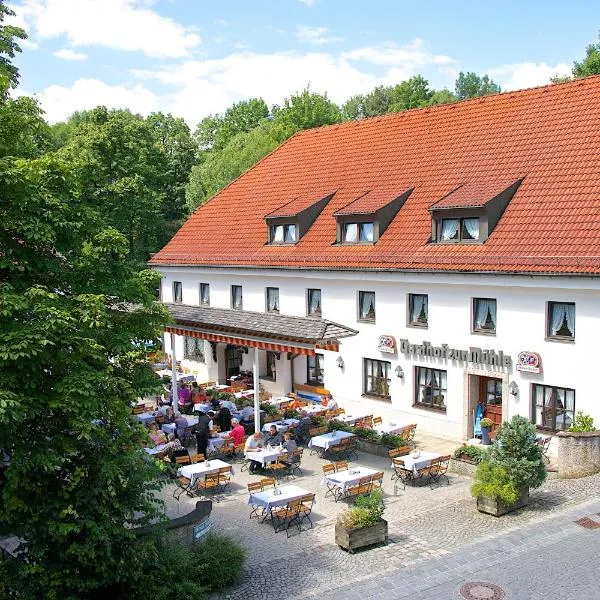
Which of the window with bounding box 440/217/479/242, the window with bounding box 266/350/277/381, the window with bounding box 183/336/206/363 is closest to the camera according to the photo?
the window with bounding box 440/217/479/242

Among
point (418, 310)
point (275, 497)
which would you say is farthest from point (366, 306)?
point (275, 497)

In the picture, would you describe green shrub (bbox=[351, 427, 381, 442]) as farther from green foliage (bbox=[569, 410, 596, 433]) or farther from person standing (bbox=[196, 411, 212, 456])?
green foliage (bbox=[569, 410, 596, 433])

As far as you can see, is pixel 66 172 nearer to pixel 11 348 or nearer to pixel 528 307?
pixel 11 348

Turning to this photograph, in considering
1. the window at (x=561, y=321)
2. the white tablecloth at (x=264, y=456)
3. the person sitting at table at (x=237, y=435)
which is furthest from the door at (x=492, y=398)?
the person sitting at table at (x=237, y=435)

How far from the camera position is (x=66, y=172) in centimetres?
1289

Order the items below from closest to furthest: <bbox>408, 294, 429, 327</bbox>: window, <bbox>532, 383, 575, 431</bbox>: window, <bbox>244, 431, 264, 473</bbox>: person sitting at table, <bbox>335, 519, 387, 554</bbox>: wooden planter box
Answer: <bbox>335, 519, 387, 554</bbox>: wooden planter box, <bbox>244, 431, 264, 473</bbox>: person sitting at table, <bbox>532, 383, 575, 431</bbox>: window, <bbox>408, 294, 429, 327</bbox>: window

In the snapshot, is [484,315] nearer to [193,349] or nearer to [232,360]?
[232,360]

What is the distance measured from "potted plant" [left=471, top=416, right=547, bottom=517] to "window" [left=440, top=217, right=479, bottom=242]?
8.16m

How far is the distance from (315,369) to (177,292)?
9.41 m

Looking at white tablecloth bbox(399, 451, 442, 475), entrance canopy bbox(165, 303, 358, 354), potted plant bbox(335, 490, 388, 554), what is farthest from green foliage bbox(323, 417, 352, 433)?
potted plant bbox(335, 490, 388, 554)

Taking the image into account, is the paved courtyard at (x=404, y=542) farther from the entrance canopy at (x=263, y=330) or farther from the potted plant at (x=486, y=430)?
the entrance canopy at (x=263, y=330)

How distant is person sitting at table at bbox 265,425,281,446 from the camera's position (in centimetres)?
2191

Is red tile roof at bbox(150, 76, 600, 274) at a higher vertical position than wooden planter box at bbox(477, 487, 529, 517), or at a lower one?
higher

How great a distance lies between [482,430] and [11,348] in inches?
632
